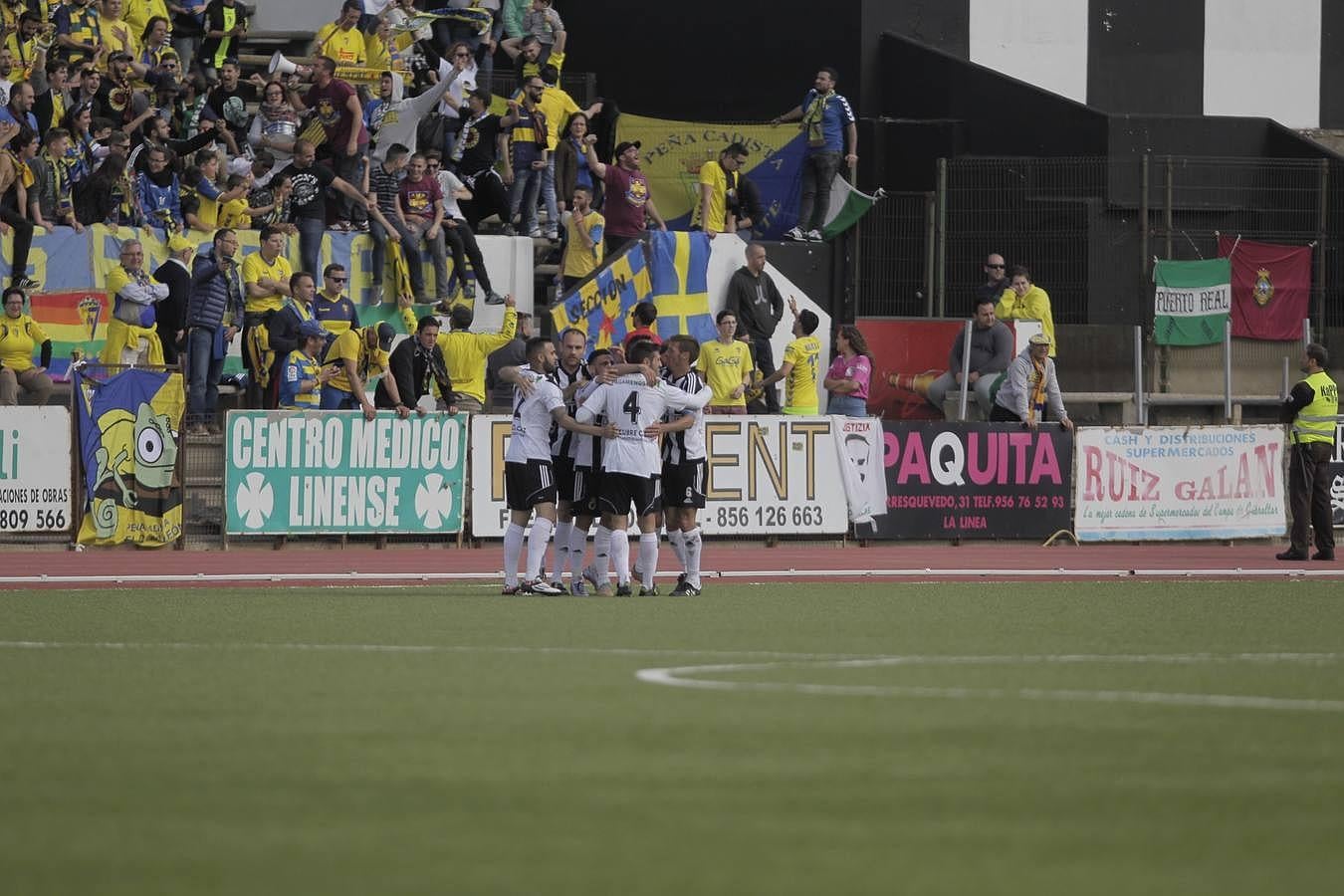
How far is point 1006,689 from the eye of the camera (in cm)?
948

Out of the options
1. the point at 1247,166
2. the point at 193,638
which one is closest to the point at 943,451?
the point at 1247,166

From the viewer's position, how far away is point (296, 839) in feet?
19.2

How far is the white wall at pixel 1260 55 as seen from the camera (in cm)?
3344

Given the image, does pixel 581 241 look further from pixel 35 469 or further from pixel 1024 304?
pixel 35 469

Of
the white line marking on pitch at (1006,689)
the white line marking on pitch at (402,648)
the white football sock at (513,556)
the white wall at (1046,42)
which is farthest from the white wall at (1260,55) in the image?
the white line marking on pitch at (402,648)

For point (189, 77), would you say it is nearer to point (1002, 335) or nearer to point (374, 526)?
point (374, 526)

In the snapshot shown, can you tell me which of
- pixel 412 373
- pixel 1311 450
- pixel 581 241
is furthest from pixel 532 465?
pixel 581 241

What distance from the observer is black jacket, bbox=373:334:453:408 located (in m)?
22.5

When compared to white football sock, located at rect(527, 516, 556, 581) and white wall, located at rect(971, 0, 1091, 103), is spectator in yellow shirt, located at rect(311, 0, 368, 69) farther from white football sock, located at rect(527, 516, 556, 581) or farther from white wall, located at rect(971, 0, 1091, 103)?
white football sock, located at rect(527, 516, 556, 581)

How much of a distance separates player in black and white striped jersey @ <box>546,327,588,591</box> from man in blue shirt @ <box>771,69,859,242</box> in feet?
38.6

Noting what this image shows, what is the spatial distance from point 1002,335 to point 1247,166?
558 cm

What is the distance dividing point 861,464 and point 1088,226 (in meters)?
6.07

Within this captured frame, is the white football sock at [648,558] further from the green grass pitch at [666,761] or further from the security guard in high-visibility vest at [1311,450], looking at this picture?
the security guard in high-visibility vest at [1311,450]

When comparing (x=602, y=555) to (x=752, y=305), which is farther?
(x=752, y=305)
